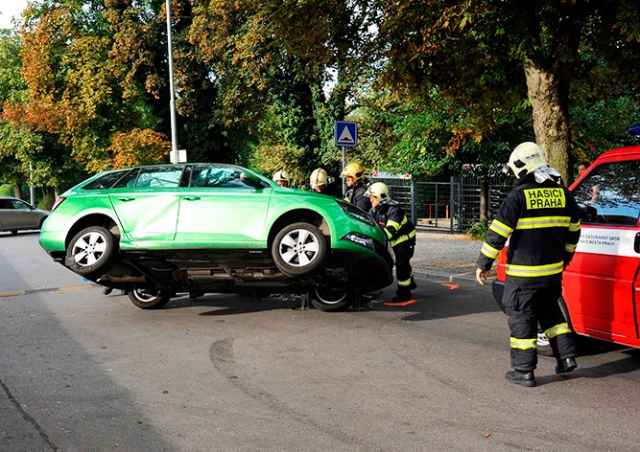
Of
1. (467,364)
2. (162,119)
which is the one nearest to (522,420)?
(467,364)

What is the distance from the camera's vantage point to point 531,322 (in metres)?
5.65

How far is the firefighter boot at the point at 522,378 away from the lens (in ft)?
18.5

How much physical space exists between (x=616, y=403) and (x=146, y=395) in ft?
11.1

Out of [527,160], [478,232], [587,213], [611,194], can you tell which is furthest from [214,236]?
[478,232]

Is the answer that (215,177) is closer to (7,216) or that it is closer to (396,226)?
(396,226)

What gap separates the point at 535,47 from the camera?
34.1ft

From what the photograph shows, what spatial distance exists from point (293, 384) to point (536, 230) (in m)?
2.20

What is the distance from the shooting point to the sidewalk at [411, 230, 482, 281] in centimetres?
1256

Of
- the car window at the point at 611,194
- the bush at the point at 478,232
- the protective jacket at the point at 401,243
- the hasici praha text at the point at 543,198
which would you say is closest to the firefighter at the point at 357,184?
the protective jacket at the point at 401,243

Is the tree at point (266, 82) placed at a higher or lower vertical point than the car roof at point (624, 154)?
higher

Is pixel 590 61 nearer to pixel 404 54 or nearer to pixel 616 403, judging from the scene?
pixel 404 54

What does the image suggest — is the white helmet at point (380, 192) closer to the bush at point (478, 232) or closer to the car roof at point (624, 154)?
the car roof at point (624, 154)

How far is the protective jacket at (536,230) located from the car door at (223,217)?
3298mm

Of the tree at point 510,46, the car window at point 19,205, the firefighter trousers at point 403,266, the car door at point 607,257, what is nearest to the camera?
the car door at point 607,257
